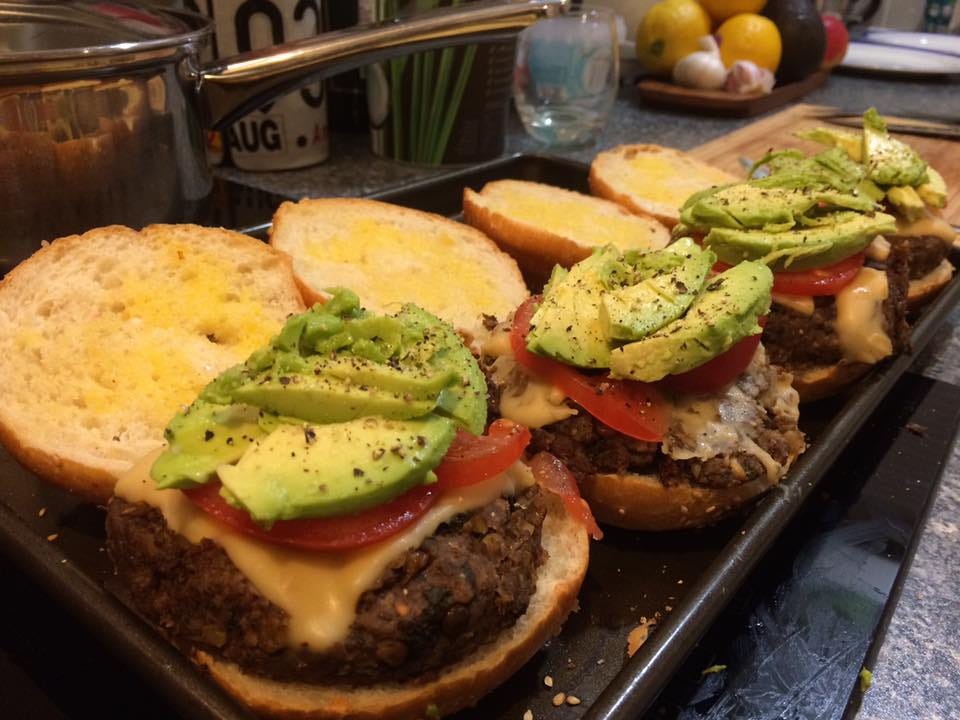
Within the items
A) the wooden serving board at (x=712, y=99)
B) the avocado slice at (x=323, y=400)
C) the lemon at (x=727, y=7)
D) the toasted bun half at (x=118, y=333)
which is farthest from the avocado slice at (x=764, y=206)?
the lemon at (x=727, y=7)

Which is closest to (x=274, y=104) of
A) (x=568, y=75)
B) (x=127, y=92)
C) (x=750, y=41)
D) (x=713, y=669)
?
(x=127, y=92)

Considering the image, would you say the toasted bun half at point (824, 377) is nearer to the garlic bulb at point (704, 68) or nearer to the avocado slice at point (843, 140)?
the avocado slice at point (843, 140)

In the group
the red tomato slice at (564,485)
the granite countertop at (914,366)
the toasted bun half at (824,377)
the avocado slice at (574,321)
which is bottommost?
the granite countertop at (914,366)

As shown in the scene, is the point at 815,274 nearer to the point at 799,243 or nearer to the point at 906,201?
the point at 799,243

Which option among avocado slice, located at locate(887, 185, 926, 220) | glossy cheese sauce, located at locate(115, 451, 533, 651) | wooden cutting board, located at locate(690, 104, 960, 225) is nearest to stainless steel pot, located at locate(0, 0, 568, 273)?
glossy cheese sauce, located at locate(115, 451, 533, 651)

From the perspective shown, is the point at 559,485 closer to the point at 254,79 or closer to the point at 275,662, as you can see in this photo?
the point at 275,662

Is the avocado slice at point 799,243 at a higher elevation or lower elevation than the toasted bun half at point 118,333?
higher
